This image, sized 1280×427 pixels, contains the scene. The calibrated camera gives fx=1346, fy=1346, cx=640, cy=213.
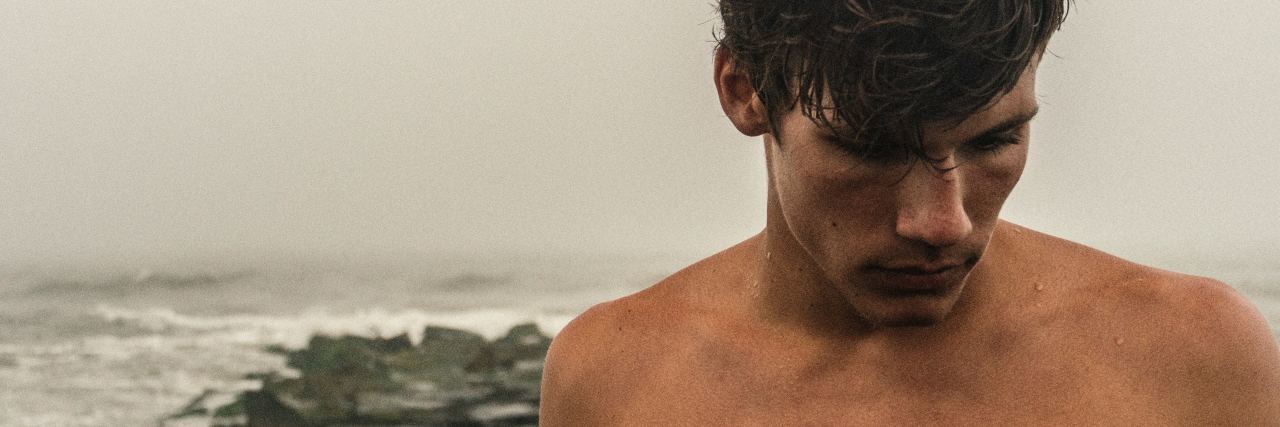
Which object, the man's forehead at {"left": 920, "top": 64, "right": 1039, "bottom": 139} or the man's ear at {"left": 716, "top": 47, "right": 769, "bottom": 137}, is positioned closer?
the man's forehead at {"left": 920, "top": 64, "right": 1039, "bottom": 139}

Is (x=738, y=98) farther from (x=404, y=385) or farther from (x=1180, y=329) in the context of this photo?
(x=404, y=385)

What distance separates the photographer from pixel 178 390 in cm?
185

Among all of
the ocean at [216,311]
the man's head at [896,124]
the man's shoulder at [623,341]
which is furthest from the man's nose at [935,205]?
the ocean at [216,311]

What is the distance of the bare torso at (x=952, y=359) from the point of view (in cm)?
98

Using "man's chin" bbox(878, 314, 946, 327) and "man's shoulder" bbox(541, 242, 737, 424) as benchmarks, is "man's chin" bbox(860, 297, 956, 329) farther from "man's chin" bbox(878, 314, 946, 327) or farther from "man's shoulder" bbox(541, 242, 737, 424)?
"man's shoulder" bbox(541, 242, 737, 424)

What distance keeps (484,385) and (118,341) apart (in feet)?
1.68

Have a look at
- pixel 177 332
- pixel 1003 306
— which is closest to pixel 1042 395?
pixel 1003 306

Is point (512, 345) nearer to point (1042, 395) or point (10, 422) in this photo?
point (10, 422)

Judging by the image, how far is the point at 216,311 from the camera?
183 cm

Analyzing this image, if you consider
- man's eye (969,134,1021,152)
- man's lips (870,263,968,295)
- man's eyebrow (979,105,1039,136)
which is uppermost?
man's eyebrow (979,105,1039,136)

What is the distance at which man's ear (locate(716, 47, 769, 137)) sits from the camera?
39.9 inches

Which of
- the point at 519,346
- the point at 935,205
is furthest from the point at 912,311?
the point at 519,346

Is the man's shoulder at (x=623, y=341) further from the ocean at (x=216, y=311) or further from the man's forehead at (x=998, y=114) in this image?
the ocean at (x=216, y=311)

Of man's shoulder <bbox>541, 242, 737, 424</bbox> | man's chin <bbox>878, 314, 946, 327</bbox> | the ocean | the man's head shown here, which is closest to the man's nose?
the man's head
